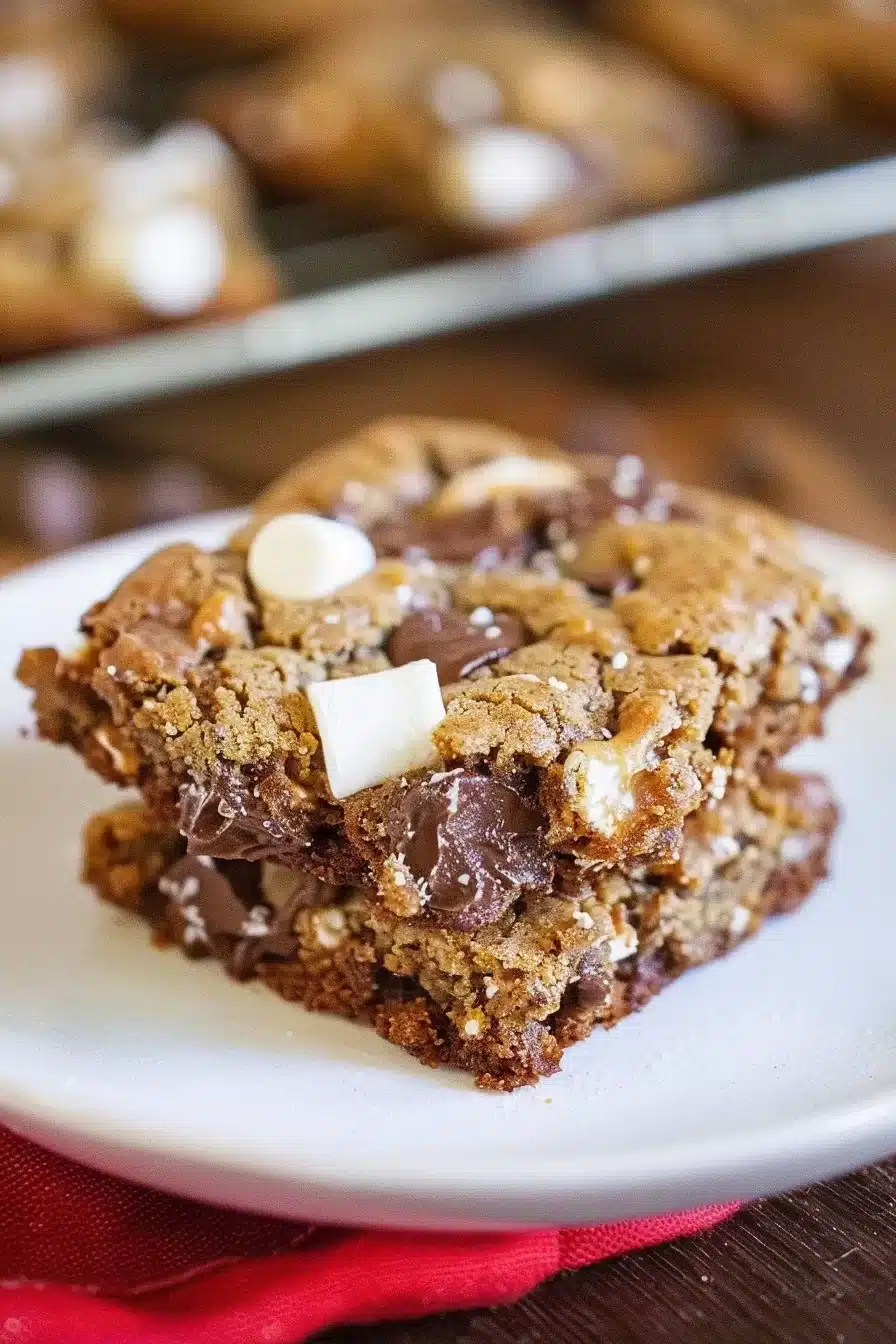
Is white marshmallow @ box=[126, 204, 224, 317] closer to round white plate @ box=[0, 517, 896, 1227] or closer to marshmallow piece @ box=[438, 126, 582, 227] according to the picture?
marshmallow piece @ box=[438, 126, 582, 227]

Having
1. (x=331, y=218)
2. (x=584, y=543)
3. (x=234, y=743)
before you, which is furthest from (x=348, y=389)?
(x=234, y=743)

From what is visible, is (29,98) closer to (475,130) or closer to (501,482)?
(475,130)

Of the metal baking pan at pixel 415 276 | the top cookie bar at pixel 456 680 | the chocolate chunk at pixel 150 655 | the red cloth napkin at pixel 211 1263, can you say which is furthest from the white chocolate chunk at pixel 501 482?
the metal baking pan at pixel 415 276

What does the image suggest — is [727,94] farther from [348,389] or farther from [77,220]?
[77,220]

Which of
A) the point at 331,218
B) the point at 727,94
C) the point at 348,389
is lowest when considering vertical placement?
the point at 348,389

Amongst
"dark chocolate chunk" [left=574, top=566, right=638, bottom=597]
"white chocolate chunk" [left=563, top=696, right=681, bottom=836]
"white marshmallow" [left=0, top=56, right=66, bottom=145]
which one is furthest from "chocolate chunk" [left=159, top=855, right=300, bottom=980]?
"white marshmallow" [left=0, top=56, right=66, bottom=145]

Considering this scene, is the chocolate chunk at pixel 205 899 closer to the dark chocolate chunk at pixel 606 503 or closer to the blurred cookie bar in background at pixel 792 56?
the dark chocolate chunk at pixel 606 503
